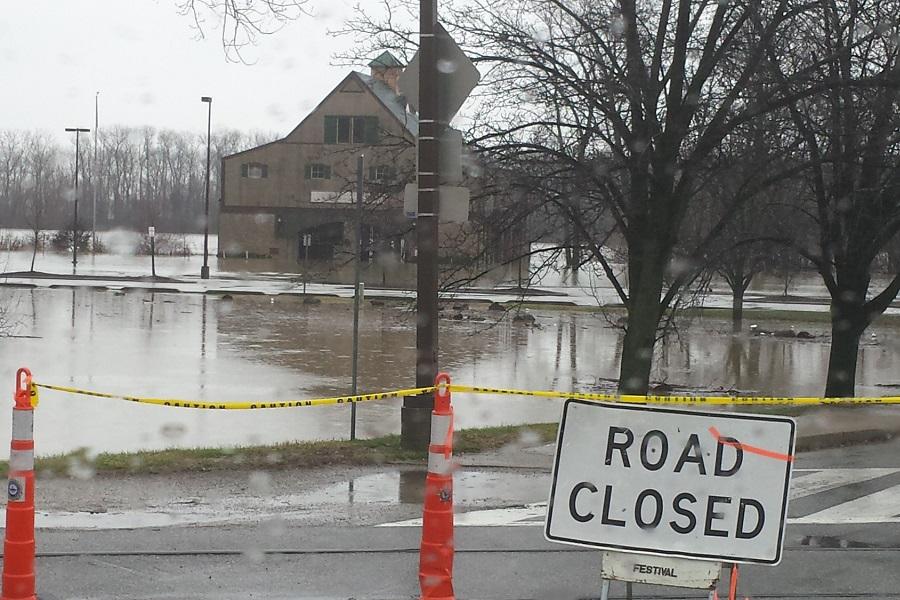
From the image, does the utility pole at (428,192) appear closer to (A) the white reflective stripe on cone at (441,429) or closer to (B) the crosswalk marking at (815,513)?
(B) the crosswalk marking at (815,513)

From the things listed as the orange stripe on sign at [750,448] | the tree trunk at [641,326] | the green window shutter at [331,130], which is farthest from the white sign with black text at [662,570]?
the green window shutter at [331,130]

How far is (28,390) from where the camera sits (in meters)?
5.95

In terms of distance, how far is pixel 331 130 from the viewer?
61.6 meters

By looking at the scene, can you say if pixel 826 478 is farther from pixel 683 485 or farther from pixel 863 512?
pixel 683 485

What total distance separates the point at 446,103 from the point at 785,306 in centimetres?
4085

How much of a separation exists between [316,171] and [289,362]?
4358 centimetres

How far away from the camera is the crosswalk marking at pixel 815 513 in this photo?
8594 millimetres

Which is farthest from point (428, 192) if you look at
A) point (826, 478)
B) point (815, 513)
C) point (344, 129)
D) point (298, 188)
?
point (298, 188)

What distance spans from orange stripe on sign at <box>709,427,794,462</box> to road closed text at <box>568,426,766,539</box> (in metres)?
0.01

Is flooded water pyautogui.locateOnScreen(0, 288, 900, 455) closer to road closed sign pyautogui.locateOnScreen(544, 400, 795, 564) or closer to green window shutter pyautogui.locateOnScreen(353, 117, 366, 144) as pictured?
road closed sign pyautogui.locateOnScreen(544, 400, 795, 564)

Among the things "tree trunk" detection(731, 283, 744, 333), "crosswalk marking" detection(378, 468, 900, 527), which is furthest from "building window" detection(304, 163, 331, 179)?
"crosswalk marking" detection(378, 468, 900, 527)

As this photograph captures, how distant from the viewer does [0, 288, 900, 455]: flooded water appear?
578 inches

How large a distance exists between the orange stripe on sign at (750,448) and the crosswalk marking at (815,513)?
329 centimetres

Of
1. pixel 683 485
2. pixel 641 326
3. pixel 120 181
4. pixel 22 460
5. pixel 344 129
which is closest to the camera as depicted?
pixel 683 485
